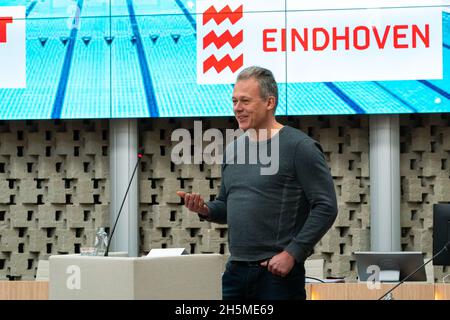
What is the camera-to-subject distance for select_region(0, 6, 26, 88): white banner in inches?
307

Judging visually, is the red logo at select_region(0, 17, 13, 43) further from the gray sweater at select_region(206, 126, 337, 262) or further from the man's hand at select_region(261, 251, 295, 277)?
the man's hand at select_region(261, 251, 295, 277)

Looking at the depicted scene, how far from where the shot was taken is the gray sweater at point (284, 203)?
2.88m

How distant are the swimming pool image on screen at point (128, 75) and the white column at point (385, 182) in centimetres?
35

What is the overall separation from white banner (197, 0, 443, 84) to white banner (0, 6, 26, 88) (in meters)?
1.55

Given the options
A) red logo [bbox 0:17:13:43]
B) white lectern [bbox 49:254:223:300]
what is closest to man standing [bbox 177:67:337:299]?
white lectern [bbox 49:254:223:300]

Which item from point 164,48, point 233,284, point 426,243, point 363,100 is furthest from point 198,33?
point 233,284

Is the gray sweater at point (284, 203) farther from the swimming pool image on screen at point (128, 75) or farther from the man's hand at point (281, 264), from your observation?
the swimming pool image on screen at point (128, 75)

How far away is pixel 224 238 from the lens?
8.38m

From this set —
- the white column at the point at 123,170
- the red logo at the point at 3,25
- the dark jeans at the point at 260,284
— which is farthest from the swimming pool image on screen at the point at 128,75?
the dark jeans at the point at 260,284

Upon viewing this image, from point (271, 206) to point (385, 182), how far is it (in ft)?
17.0

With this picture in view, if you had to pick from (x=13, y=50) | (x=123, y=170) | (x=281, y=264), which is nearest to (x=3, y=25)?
(x=13, y=50)

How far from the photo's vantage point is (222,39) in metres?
7.70
